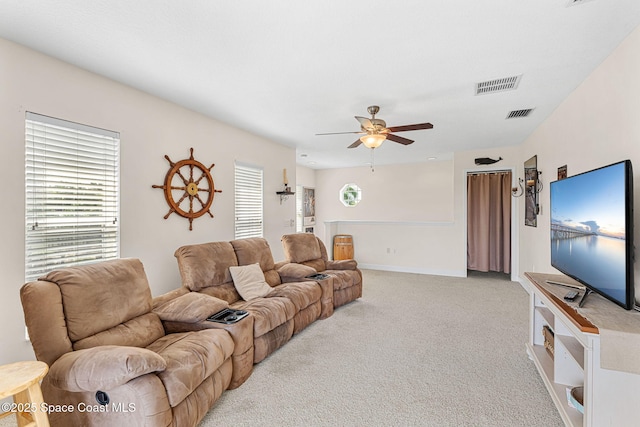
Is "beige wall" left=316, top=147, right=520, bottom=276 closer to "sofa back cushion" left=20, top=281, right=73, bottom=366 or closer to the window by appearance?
the window

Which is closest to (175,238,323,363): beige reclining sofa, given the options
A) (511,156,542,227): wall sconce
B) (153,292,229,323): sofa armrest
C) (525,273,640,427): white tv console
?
(153,292,229,323): sofa armrest

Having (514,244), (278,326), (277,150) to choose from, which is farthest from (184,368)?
(514,244)

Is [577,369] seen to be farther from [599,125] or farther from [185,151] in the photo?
[185,151]

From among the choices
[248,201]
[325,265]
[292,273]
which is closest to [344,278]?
[325,265]

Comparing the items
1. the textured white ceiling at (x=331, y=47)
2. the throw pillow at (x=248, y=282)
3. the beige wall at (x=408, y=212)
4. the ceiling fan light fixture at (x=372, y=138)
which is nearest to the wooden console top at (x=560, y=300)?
the textured white ceiling at (x=331, y=47)

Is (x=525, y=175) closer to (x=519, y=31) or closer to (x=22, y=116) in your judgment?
(x=519, y=31)

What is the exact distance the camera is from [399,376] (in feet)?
7.91

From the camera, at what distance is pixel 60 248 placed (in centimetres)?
234

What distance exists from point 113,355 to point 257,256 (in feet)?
6.95

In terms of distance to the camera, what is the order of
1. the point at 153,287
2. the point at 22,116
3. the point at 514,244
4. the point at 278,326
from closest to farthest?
the point at 22,116 < the point at 278,326 < the point at 153,287 < the point at 514,244

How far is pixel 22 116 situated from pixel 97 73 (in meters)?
0.69

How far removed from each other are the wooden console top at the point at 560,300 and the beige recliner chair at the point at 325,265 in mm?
2155

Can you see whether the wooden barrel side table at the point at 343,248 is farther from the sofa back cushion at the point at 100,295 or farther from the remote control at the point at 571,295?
the remote control at the point at 571,295

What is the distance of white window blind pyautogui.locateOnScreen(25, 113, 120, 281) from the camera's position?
7.17ft
